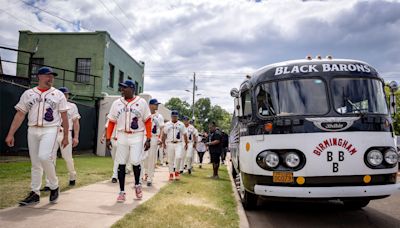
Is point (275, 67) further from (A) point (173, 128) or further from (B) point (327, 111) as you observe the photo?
(A) point (173, 128)

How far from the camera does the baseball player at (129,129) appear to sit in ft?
18.9

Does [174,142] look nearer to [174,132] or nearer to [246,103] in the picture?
[174,132]

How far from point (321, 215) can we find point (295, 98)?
2.24 metres

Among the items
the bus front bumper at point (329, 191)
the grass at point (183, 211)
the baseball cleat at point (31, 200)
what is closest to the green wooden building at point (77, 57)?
the grass at point (183, 211)

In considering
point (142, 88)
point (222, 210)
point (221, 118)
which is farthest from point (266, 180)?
point (221, 118)

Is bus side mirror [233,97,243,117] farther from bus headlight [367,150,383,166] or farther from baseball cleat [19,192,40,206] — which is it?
baseball cleat [19,192,40,206]

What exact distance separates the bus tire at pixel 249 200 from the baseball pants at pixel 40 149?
3.27 m

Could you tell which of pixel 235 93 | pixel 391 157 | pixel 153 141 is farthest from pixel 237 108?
pixel 153 141

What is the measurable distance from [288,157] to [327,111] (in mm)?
954

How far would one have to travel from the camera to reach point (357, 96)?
5.19 metres

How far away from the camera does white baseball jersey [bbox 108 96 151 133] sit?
5777 millimetres

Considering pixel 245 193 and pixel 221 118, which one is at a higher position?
pixel 221 118

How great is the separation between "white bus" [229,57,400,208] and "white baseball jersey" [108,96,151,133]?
6.07ft

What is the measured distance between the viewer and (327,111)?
5027 millimetres
